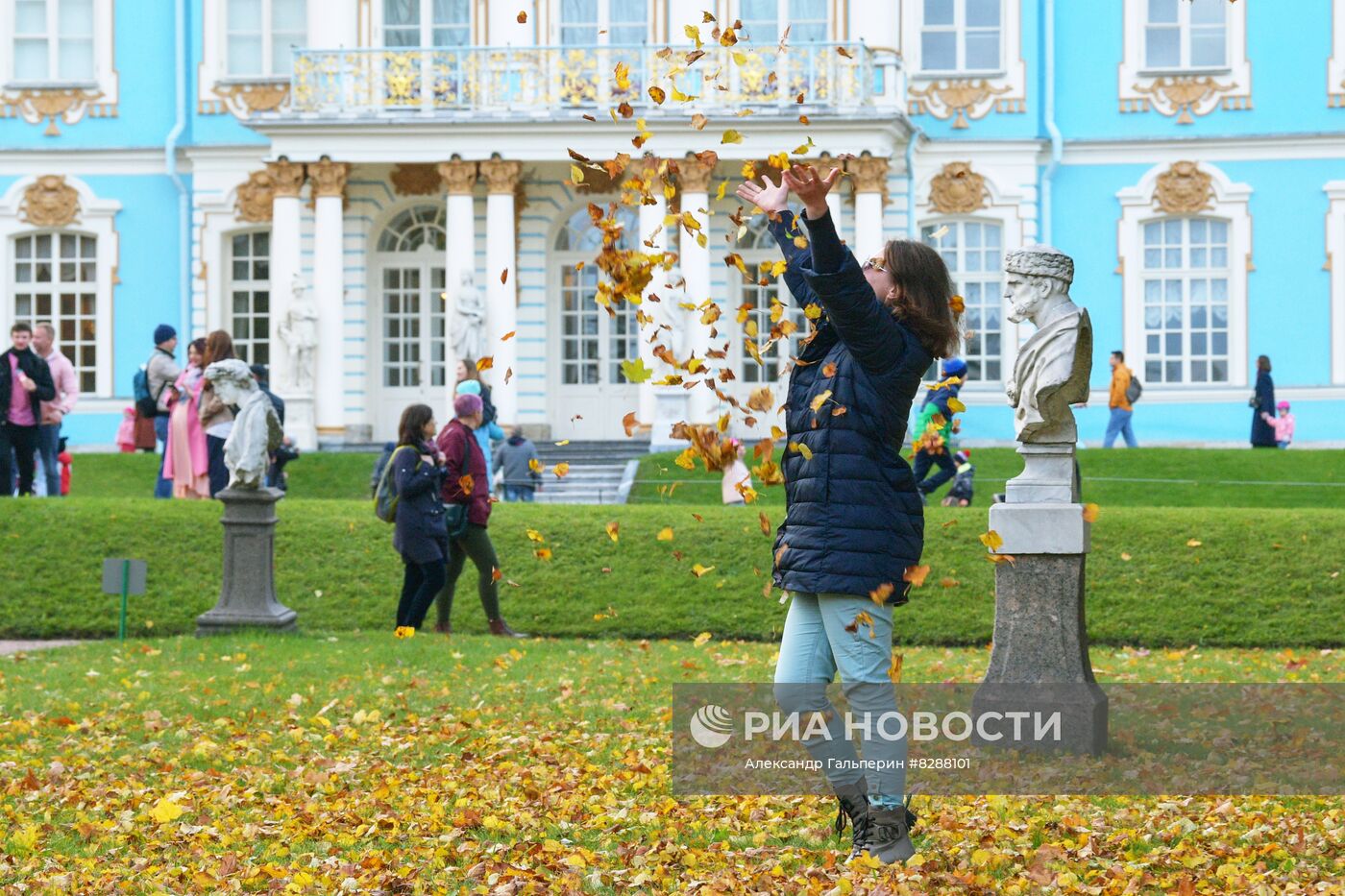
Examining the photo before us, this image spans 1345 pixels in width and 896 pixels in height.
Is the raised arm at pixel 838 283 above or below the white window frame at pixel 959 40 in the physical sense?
below

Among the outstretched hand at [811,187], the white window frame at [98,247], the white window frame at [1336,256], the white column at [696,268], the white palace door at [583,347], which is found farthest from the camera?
the white window frame at [98,247]

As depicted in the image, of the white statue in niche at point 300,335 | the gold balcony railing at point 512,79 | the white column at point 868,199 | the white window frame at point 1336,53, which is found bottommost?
the white statue in niche at point 300,335

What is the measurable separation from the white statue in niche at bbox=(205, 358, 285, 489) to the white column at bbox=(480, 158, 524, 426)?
12613 mm

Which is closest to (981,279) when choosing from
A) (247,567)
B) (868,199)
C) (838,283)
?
(868,199)

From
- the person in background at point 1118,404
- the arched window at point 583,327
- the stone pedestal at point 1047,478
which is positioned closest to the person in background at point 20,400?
the stone pedestal at point 1047,478

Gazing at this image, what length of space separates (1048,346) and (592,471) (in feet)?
51.2

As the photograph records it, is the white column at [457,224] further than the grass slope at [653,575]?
Yes

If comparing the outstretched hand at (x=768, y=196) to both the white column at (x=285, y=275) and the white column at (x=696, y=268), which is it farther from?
the white column at (x=285, y=275)

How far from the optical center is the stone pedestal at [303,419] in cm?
2517

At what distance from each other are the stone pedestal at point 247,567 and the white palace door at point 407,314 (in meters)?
A: 15.1

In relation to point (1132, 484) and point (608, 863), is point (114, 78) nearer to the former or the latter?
point (1132, 484)

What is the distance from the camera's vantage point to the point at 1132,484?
19.0 m

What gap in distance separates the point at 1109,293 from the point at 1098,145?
2.20 metres

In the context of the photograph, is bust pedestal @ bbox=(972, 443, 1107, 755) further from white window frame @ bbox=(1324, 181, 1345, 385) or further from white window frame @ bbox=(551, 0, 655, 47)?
white window frame @ bbox=(1324, 181, 1345, 385)
